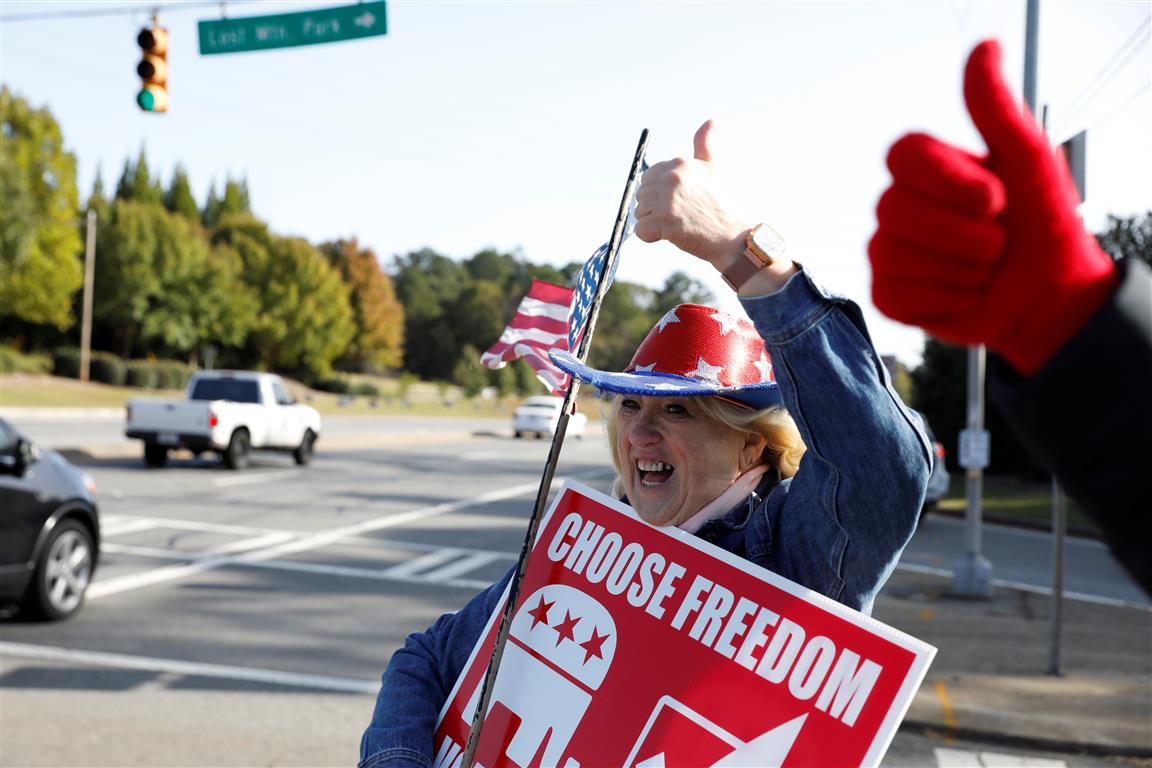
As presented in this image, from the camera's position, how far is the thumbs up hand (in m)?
1.46

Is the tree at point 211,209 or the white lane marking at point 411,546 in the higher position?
the tree at point 211,209

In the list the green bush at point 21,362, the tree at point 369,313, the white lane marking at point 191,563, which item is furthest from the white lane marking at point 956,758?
the tree at point 369,313

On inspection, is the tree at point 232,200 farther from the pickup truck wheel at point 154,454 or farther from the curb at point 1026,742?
the curb at point 1026,742

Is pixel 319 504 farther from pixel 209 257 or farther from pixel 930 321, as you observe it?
pixel 209 257

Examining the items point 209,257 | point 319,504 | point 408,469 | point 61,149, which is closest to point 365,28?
point 319,504

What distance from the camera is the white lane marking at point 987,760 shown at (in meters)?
5.36

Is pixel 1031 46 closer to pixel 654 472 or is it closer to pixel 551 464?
pixel 654 472

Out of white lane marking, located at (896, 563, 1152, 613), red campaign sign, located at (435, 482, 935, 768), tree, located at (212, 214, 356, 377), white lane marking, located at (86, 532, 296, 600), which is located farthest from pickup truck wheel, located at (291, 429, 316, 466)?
tree, located at (212, 214, 356, 377)

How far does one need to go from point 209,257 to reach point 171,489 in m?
47.4

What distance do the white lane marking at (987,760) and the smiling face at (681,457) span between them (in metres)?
3.84

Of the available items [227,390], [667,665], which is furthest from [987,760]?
→ [227,390]

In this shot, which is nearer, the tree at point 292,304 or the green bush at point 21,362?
the green bush at point 21,362

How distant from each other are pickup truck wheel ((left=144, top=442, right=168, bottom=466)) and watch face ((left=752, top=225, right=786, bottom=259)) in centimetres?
1974

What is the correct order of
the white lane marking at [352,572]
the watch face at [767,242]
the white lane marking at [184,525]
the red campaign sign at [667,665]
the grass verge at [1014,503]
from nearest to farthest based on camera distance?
the watch face at [767,242] < the red campaign sign at [667,665] < the white lane marking at [352,572] < the white lane marking at [184,525] < the grass verge at [1014,503]
